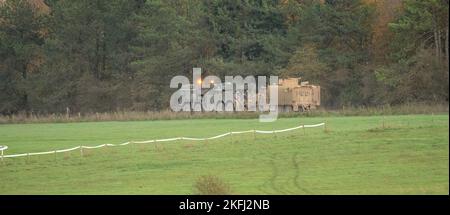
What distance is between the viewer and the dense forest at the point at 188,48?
6969 centimetres

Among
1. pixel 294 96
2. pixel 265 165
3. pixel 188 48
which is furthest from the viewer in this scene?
pixel 188 48

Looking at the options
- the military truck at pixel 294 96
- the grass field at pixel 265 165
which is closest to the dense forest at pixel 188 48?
the military truck at pixel 294 96

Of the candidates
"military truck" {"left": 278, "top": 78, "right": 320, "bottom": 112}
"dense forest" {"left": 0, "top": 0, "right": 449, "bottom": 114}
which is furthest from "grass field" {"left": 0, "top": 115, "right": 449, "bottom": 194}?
"dense forest" {"left": 0, "top": 0, "right": 449, "bottom": 114}

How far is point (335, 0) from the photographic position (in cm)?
7175

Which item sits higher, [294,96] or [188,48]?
[188,48]

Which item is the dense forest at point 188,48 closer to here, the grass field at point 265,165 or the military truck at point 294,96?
the military truck at point 294,96

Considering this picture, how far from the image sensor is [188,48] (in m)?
74.9

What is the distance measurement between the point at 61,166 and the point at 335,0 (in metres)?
Answer: 45.4

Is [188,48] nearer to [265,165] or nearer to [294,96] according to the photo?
[294,96]

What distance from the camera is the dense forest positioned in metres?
69.7

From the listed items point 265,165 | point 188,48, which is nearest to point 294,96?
point 188,48

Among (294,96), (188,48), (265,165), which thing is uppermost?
(188,48)

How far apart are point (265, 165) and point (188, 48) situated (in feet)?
156
